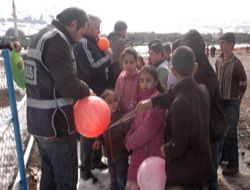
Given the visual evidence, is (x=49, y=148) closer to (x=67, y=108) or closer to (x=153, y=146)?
(x=67, y=108)

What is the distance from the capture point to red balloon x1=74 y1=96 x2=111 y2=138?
9.52ft

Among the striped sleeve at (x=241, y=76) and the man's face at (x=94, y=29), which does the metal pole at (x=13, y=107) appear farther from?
the striped sleeve at (x=241, y=76)

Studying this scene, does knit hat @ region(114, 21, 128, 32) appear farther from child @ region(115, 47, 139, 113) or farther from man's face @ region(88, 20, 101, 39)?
child @ region(115, 47, 139, 113)

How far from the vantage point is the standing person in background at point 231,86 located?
437 centimetres

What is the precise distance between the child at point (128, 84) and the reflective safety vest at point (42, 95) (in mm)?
904

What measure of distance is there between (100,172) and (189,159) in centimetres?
227

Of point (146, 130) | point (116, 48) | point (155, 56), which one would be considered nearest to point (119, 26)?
point (116, 48)

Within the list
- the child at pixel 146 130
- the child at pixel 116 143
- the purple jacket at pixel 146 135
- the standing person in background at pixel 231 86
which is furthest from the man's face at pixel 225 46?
the child at pixel 116 143

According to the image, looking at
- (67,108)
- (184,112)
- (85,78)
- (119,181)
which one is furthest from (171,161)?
(85,78)

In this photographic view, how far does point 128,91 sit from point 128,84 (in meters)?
0.08

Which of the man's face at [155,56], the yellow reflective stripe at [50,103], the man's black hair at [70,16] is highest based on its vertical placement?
the man's black hair at [70,16]

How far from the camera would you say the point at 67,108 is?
9.36 ft

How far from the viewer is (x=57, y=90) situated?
9.09ft

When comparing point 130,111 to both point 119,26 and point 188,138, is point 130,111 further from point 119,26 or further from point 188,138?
point 119,26
